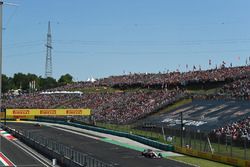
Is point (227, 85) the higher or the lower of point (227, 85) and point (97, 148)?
the higher

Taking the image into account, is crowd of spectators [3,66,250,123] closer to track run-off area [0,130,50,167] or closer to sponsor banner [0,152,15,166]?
track run-off area [0,130,50,167]

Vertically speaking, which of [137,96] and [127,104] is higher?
[137,96]

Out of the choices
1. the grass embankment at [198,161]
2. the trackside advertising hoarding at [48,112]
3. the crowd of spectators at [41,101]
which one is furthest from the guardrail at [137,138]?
the crowd of spectators at [41,101]

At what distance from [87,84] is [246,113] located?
70.6m

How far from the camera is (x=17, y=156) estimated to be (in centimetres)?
4400

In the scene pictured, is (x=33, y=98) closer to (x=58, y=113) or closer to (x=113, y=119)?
(x=58, y=113)

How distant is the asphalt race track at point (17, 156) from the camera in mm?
38706

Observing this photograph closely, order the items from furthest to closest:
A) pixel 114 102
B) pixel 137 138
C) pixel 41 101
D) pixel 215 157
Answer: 1. pixel 41 101
2. pixel 114 102
3. pixel 137 138
4. pixel 215 157

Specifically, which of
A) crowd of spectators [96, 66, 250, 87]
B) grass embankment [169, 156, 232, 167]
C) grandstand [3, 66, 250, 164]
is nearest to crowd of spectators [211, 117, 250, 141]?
grandstand [3, 66, 250, 164]

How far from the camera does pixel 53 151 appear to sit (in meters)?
39.9

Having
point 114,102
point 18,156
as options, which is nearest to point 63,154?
point 18,156

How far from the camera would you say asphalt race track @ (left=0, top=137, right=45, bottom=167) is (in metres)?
38.7

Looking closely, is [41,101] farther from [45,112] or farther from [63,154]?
[63,154]

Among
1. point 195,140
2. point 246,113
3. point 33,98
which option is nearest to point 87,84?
point 33,98
